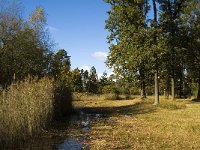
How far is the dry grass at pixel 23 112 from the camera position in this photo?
1190cm

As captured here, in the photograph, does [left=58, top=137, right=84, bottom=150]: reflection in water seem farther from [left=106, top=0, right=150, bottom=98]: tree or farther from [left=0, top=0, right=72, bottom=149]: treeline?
[left=106, top=0, right=150, bottom=98]: tree

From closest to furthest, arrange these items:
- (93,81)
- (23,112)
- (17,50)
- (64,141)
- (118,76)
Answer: (23,112), (64,141), (17,50), (118,76), (93,81)

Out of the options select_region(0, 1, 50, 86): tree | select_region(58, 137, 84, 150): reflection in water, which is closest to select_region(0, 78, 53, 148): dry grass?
select_region(58, 137, 84, 150): reflection in water

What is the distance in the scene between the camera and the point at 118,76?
3878 centimetres

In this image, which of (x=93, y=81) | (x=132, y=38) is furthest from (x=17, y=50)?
(x=93, y=81)

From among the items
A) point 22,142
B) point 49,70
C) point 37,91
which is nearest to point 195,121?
point 37,91

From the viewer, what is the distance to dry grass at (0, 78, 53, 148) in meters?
11.9

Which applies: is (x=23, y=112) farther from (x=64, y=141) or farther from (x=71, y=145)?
(x=71, y=145)

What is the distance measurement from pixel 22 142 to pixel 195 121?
10.8 metres

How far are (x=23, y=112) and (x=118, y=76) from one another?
25.7 metres

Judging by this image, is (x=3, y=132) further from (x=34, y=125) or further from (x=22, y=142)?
(x=34, y=125)

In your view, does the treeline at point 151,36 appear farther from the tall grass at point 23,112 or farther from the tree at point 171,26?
the tall grass at point 23,112

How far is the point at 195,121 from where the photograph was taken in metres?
19.8

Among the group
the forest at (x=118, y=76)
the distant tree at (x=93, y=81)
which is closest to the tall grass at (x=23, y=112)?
the forest at (x=118, y=76)
